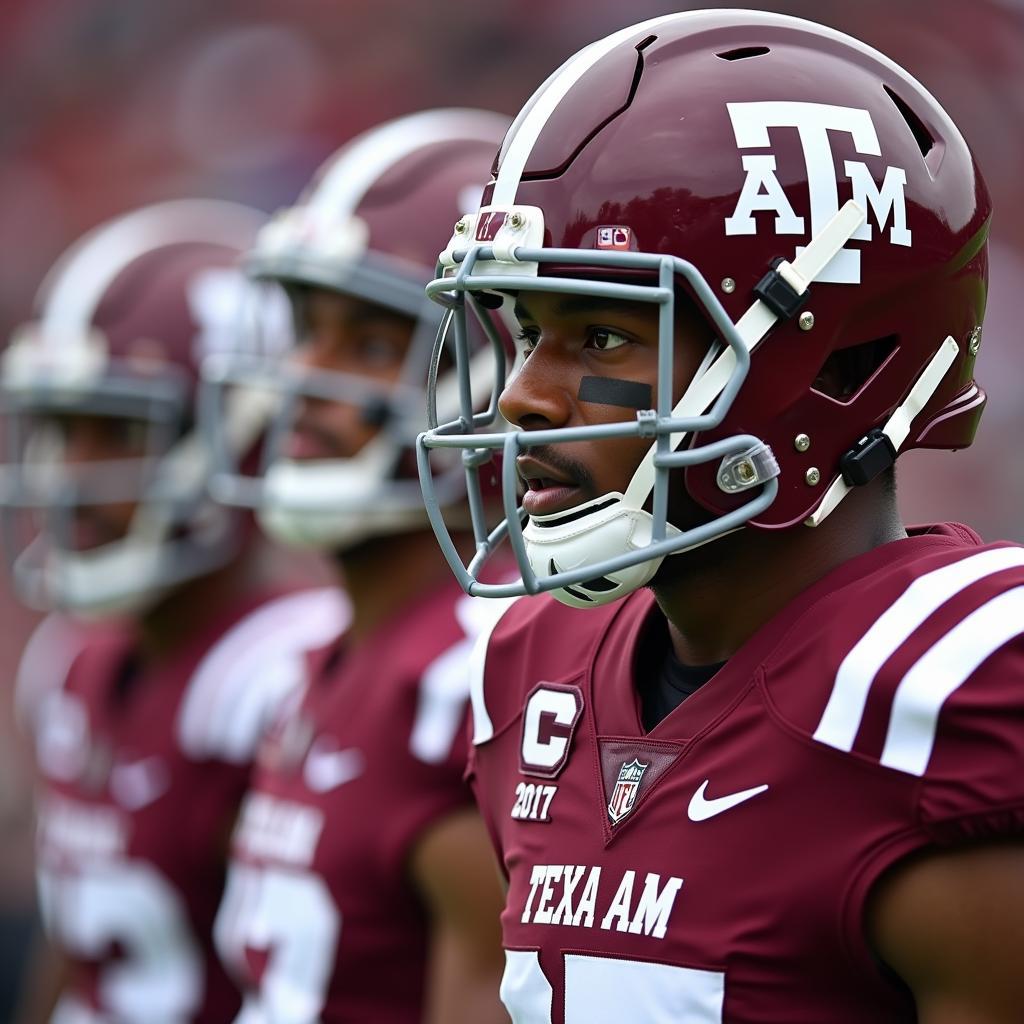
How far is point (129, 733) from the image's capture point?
3.18 m

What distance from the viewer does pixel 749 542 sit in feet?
5.06

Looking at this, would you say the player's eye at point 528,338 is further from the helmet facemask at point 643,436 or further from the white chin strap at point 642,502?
the white chin strap at point 642,502

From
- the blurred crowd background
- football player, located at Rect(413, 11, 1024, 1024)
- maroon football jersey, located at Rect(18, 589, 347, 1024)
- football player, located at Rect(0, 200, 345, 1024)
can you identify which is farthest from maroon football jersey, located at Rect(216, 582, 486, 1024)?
the blurred crowd background

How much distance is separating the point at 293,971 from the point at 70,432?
148 centimetres

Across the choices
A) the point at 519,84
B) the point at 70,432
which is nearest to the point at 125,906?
the point at 70,432

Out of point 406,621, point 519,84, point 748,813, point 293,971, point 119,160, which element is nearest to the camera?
point 748,813

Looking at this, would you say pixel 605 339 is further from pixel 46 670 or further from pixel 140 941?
pixel 46 670

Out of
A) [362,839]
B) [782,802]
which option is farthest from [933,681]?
[362,839]

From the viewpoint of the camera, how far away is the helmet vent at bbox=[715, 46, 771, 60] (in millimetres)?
1547

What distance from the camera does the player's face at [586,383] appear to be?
58.6 inches

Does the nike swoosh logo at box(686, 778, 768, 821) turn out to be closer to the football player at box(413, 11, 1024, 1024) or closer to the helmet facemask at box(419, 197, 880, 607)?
the football player at box(413, 11, 1024, 1024)

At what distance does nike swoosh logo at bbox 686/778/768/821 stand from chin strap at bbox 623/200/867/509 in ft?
0.91

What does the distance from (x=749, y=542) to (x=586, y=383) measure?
215 mm

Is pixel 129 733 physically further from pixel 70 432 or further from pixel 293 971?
pixel 293 971
